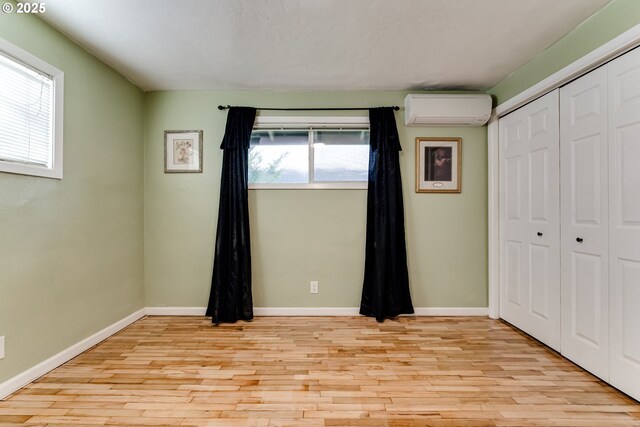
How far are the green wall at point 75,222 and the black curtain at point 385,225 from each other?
7.82ft

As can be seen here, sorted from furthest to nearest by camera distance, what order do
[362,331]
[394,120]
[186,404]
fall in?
[394,120] < [362,331] < [186,404]

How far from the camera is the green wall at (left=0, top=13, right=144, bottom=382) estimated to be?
6.16ft

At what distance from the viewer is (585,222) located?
2111mm

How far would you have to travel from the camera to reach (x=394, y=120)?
3164 mm

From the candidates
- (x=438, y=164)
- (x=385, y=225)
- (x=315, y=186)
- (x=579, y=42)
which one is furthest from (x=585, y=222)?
(x=315, y=186)

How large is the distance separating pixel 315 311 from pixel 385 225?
3.85 ft

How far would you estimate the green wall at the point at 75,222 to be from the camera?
188 centimetres

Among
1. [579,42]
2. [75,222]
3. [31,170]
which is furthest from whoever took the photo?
[75,222]

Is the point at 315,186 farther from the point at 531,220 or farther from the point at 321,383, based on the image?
the point at 531,220

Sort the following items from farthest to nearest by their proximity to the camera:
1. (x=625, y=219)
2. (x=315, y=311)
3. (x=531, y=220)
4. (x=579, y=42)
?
(x=315, y=311), (x=531, y=220), (x=579, y=42), (x=625, y=219)

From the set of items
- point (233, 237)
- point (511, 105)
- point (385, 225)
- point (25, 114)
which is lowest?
point (233, 237)

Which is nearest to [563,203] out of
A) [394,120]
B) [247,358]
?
[394,120]

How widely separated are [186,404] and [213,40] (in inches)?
96.7

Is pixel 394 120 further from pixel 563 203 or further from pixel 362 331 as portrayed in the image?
pixel 362 331
